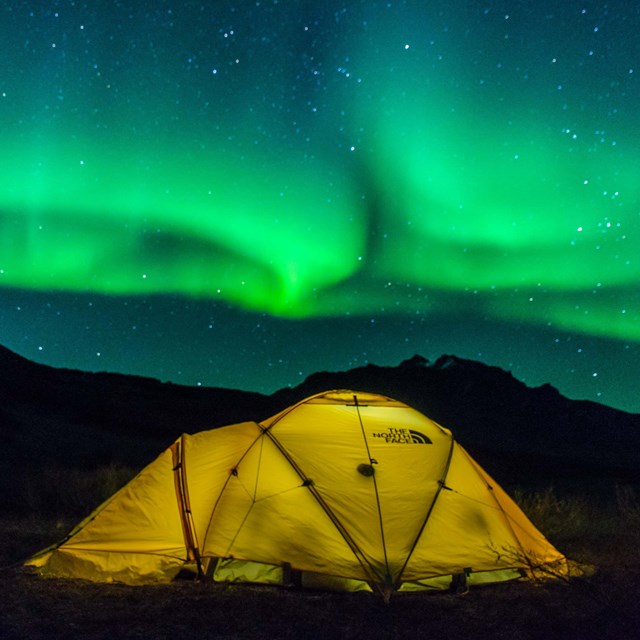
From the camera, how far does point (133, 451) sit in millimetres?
38031

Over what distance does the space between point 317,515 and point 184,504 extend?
6.03ft

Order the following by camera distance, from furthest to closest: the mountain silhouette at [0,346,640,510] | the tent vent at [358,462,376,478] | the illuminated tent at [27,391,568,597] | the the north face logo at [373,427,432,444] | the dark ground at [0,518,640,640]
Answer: the mountain silhouette at [0,346,640,510] → the the north face logo at [373,427,432,444] → the tent vent at [358,462,376,478] → the illuminated tent at [27,391,568,597] → the dark ground at [0,518,640,640]

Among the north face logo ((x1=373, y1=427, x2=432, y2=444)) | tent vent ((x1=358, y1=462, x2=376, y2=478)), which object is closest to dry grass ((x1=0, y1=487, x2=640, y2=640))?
tent vent ((x1=358, y1=462, x2=376, y2=478))

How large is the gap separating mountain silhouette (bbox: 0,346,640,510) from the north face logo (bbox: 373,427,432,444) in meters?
15.9

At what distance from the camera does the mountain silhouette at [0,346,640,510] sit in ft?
140

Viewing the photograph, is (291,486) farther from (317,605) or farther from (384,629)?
(384,629)

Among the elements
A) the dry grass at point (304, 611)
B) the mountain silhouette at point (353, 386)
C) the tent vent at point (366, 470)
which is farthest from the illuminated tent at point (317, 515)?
the mountain silhouette at point (353, 386)

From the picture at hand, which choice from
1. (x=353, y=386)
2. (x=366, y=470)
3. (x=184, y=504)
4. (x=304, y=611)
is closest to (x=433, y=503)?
(x=366, y=470)

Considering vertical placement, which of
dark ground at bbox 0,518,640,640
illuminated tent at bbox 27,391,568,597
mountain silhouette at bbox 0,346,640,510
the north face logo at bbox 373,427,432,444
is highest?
mountain silhouette at bbox 0,346,640,510

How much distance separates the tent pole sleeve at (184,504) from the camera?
29.6 ft

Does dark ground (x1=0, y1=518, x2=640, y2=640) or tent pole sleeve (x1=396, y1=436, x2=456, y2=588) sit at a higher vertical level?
tent pole sleeve (x1=396, y1=436, x2=456, y2=588)

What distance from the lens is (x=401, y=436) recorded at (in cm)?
982

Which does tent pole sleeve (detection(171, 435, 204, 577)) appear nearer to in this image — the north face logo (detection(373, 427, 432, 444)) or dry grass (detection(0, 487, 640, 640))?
dry grass (detection(0, 487, 640, 640))

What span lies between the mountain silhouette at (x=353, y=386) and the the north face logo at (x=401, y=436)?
15940mm
